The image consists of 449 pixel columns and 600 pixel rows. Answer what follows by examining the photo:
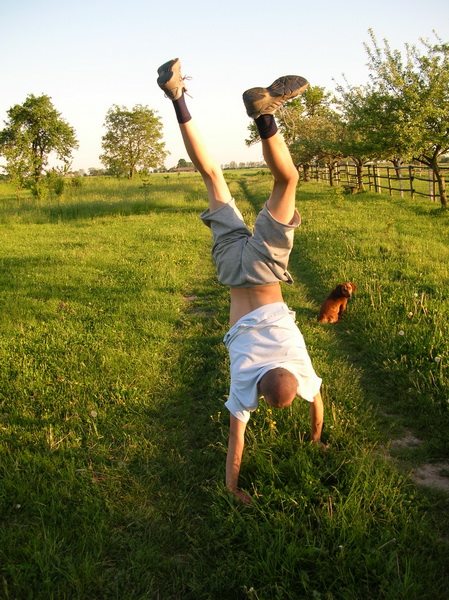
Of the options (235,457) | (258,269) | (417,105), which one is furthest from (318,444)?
(417,105)

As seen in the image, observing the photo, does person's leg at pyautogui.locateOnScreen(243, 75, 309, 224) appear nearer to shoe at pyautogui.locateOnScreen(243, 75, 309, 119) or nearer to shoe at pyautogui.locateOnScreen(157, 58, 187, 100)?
shoe at pyautogui.locateOnScreen(243, 75, 309, 119)

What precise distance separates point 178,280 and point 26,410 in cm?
475

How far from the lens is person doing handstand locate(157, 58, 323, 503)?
2590mm

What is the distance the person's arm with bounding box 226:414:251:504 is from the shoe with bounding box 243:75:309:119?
1911 millimetres

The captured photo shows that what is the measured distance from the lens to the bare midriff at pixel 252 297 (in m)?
3.00

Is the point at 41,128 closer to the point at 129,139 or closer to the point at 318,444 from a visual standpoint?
the point at 129,139

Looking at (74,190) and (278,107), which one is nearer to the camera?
(278,107)

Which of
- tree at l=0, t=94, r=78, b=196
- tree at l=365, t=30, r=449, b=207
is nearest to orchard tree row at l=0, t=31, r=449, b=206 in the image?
tree at l=365, t=30, r=449, b=207

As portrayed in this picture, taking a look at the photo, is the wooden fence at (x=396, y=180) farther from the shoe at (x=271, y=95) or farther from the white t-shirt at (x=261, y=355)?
the white t-shirt at (x=261, y=355)

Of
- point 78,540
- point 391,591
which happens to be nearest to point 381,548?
point 391,591

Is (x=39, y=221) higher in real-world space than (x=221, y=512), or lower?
higher

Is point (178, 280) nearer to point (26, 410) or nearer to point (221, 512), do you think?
point (26, 410)

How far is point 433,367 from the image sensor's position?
4.36m

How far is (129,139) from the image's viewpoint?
6450 cm
